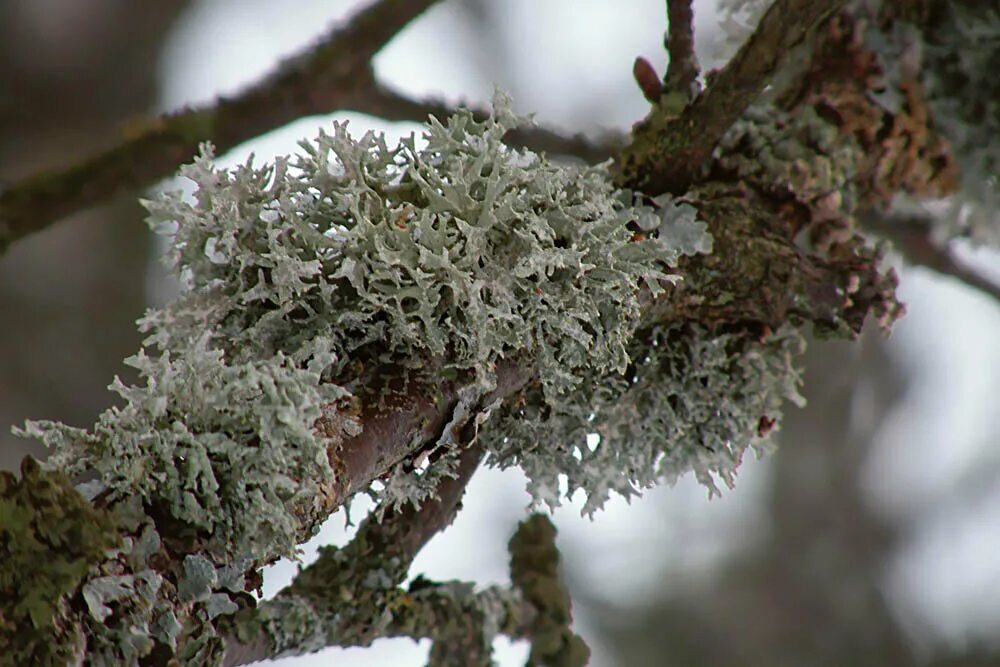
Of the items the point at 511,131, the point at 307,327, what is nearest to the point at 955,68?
the point at 511,131

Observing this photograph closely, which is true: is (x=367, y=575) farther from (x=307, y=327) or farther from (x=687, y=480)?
(x=687, y=480)

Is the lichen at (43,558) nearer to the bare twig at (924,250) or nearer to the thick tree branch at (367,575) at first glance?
the thick tree branch at (367,575)

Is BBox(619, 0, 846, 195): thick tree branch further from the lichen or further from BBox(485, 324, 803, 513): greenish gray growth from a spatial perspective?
the lichen

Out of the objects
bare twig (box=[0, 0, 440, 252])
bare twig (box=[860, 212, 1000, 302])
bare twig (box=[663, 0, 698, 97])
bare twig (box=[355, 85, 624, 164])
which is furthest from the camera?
bare twig (box=[860, 212, 1000, 302])

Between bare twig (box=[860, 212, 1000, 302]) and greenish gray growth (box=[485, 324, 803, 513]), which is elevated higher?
bare twig (box=[860, 212, 1000, 302])

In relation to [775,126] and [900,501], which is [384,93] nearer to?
[775,126]

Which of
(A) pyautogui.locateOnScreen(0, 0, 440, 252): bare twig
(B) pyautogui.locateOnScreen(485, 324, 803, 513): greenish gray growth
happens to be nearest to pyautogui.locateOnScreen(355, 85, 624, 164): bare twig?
(A) pyautogui.locateOnScreen(0, 0, 440, 252): bare twig
